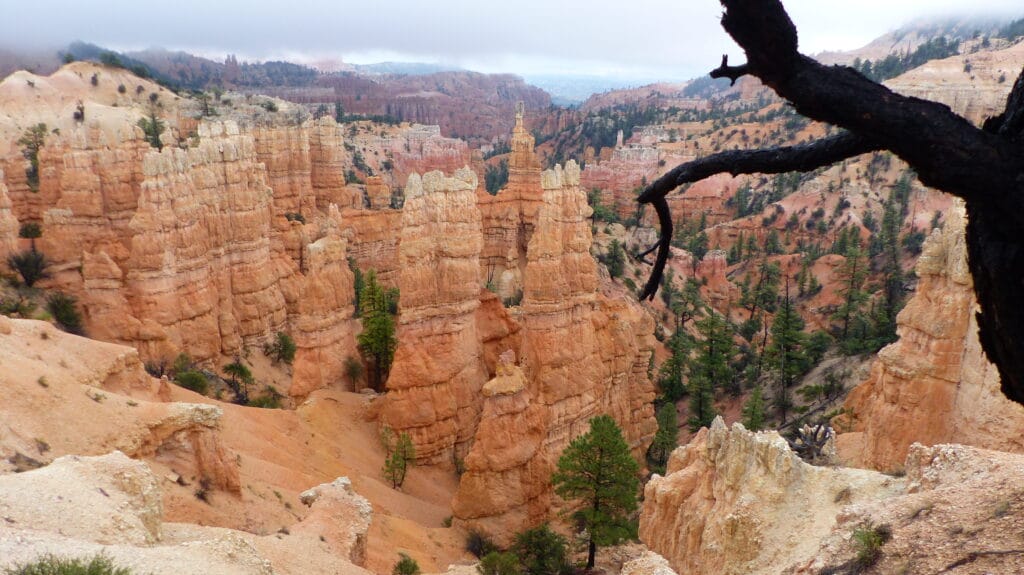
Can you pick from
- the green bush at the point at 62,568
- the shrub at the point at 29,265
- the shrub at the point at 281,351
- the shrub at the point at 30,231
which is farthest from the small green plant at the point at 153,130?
the green bush at the point at 62,568

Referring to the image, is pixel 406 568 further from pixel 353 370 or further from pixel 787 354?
pixel 787 354

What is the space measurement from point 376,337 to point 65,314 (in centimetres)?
1333

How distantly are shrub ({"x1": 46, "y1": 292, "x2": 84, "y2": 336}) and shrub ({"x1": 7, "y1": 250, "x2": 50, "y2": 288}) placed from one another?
1686 millimetres

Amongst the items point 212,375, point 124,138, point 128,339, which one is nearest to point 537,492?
point 212,375

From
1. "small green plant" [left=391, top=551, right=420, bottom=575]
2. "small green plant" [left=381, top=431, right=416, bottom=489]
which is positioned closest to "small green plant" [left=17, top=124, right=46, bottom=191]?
"small green plant" [left=381, top=431, right=416, bottom=489]

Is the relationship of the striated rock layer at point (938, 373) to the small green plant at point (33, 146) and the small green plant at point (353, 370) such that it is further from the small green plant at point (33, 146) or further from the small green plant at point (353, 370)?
the small green plant at point (33, 146)

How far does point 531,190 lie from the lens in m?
46.6

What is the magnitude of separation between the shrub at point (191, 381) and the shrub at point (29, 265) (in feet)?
29.9

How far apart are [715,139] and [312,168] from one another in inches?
3363

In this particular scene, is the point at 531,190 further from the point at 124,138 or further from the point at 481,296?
the point at 124,138

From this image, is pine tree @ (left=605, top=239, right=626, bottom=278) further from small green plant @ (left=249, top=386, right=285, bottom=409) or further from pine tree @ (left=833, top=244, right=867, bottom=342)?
small green plant @ (left=249, top=386, right=285, bottom=409)

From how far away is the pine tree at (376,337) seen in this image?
30.5 metres

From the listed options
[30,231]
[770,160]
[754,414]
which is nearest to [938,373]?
[754,414]

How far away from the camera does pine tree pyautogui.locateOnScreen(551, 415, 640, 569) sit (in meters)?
19.8
